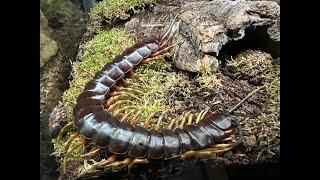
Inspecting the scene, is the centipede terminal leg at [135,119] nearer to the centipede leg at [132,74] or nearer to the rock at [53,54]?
the centipede leg at [132,74]

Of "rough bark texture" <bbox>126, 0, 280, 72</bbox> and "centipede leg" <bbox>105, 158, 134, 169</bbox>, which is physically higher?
"rough bark texture" <bbox>126, 0, 280, 72</bbox>

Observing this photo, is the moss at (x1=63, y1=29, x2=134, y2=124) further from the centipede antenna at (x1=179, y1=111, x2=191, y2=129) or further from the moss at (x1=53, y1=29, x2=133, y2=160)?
the centipede antenna at (x1=179, y1=111, x2=191, y2=129)

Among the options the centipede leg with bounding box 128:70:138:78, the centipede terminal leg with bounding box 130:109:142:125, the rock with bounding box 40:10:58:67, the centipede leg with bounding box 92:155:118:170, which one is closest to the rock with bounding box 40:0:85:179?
the rock with bounding box 40:10:58:67

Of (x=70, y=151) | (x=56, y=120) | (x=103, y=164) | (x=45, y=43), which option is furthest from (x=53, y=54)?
(x=103, y=164)

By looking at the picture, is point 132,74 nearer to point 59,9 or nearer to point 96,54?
point 96,54

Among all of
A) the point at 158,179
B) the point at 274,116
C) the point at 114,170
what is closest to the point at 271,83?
the point at 274,116

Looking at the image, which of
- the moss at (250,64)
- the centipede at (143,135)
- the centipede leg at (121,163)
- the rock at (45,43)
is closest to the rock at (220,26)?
the moss at (250,64)
